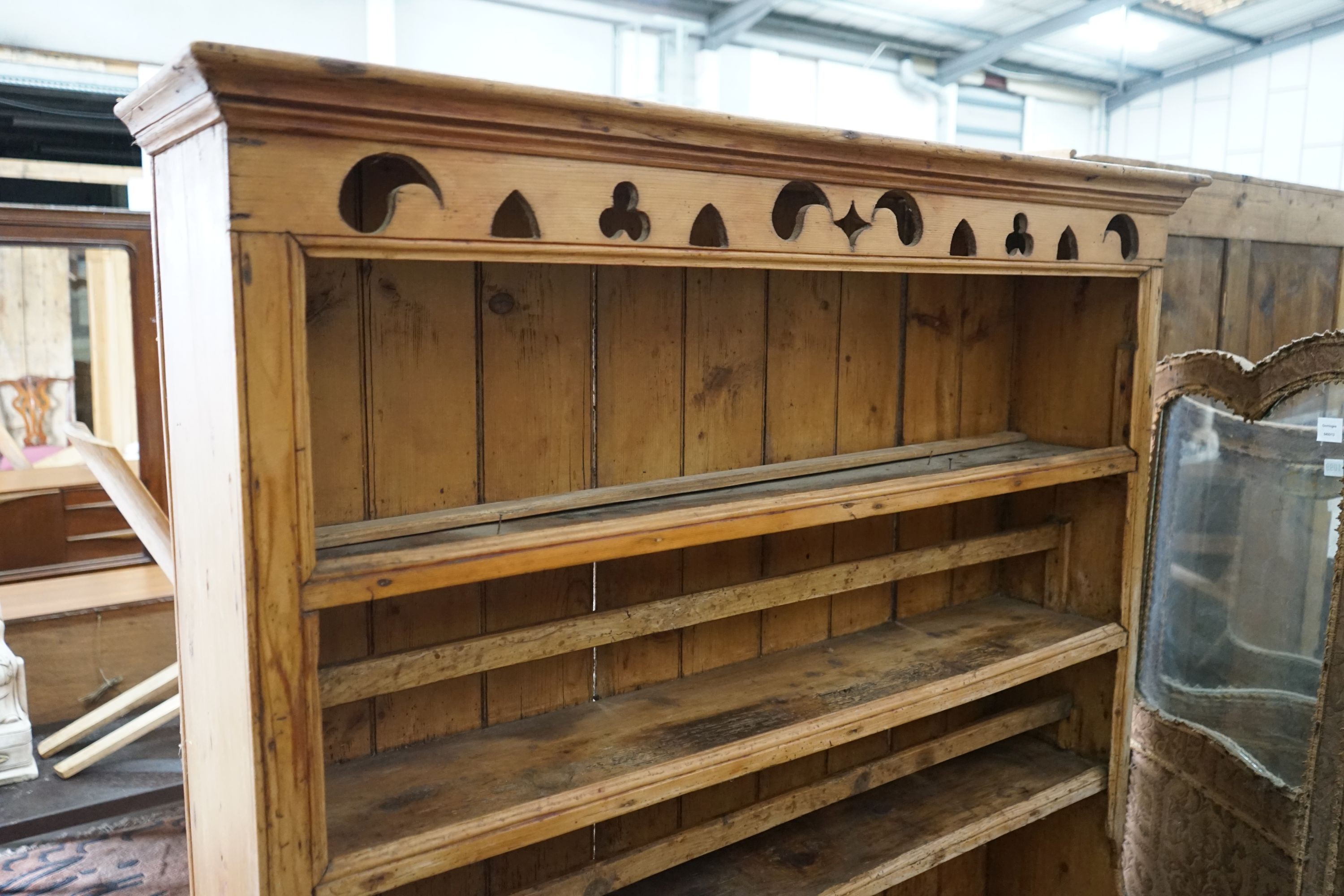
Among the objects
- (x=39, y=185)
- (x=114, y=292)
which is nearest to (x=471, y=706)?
(x=114, y=292)

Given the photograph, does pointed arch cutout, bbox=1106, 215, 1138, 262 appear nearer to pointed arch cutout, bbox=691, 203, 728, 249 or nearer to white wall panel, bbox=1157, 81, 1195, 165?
pointed arch cutout, bbox=691, 203, 728, 249

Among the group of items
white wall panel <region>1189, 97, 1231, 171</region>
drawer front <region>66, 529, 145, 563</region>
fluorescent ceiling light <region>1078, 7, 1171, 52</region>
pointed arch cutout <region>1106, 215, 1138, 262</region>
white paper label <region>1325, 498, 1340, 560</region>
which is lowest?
drawer front <region>66, 529, 145, 563</region>

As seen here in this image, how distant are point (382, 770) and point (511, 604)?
297mm

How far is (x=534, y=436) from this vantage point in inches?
57.2

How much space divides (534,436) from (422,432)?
175 millimetres

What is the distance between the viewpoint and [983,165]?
1438 mm

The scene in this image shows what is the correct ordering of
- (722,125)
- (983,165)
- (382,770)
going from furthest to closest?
1. (983,165)
2. (382,770)
3. (722,125)

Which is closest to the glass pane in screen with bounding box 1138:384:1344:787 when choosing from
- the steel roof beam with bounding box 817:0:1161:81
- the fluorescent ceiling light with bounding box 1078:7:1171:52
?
the steel roof beam with bounding box 817:0:1161:81

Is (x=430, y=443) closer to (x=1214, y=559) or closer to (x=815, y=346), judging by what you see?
(x=815, y=346)

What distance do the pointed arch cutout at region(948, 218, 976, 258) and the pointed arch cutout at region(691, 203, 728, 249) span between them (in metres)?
0.36

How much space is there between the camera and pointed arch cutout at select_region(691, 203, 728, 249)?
1.22m

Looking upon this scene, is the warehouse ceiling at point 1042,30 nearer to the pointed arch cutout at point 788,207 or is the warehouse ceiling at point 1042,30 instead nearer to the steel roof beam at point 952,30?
the steel roof beam at point 952,30

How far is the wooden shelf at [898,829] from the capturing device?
1653 mm

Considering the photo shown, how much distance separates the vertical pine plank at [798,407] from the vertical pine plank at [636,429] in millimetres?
199
